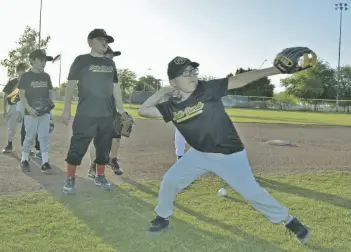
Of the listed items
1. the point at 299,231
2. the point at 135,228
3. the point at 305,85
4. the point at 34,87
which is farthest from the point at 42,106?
the point at 305,85

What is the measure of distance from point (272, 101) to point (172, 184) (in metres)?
70.9

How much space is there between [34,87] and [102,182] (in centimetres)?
230

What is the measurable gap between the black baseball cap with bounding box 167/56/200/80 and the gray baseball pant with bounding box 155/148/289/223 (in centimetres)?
75

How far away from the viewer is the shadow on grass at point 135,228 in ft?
12.4

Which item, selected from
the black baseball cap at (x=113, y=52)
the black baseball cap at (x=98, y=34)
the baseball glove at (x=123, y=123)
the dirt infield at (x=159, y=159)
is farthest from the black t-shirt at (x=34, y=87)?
the black baseball cap at (x=98, y=34)

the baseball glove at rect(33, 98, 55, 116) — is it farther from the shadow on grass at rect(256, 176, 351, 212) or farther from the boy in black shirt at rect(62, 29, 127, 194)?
the shadow on grass at rect(256, 176, 351, 212)

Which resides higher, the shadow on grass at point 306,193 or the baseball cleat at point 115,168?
the baseball cleat at point 115,168

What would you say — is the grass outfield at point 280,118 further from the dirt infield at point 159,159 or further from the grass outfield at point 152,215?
the grass outfield at point 152,215

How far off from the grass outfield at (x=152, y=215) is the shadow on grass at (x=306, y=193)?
0.5 inches

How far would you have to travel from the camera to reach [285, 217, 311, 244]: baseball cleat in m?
3.81

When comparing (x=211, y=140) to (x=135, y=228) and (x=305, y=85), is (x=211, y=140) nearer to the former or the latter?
(x=135, y=228)

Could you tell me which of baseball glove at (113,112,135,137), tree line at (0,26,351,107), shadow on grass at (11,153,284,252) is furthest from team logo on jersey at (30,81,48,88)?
tree line at (0,26,351,107)

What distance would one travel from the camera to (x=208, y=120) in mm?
3879

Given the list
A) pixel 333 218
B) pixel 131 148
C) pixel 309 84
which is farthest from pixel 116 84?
pixel 309 84
